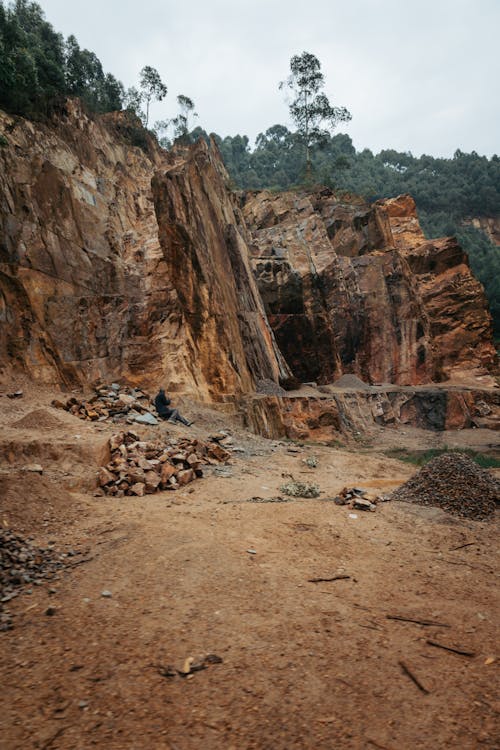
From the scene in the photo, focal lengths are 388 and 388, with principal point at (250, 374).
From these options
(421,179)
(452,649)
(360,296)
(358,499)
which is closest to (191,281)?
(358,499)

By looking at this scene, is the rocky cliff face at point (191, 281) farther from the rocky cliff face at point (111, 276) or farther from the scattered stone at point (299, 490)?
the scattered stone at point (299, 490)

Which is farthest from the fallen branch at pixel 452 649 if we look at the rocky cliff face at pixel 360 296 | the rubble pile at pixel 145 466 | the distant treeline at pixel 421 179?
the distant treeline at pixel 421 179

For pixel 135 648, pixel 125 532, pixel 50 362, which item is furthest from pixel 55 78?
pixel 135 648

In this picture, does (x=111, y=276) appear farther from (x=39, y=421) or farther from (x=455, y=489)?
(x=455, y=489)

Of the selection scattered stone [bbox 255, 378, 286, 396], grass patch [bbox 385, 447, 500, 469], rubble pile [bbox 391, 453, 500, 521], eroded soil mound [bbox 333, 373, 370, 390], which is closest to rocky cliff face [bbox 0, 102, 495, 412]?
scattered stone [bbox 255, 378, 286, 396]

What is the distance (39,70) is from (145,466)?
23.1 metres

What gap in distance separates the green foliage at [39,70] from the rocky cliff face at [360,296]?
46.3ft

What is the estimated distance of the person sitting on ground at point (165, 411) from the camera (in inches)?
432

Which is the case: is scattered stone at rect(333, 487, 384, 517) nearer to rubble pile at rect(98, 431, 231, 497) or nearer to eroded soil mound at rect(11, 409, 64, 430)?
rubble pile at rect(98, 431, 231, 497)

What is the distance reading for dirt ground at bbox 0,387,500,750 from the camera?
2000 mm

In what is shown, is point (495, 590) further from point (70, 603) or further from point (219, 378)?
point (219, 378)

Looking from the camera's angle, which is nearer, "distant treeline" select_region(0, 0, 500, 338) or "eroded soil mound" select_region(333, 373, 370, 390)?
"distant treeline" select_region(0, 0, 500, 338)

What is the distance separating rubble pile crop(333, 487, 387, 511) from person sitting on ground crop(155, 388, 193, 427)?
5445 millimetres

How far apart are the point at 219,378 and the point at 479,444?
12098 mm
